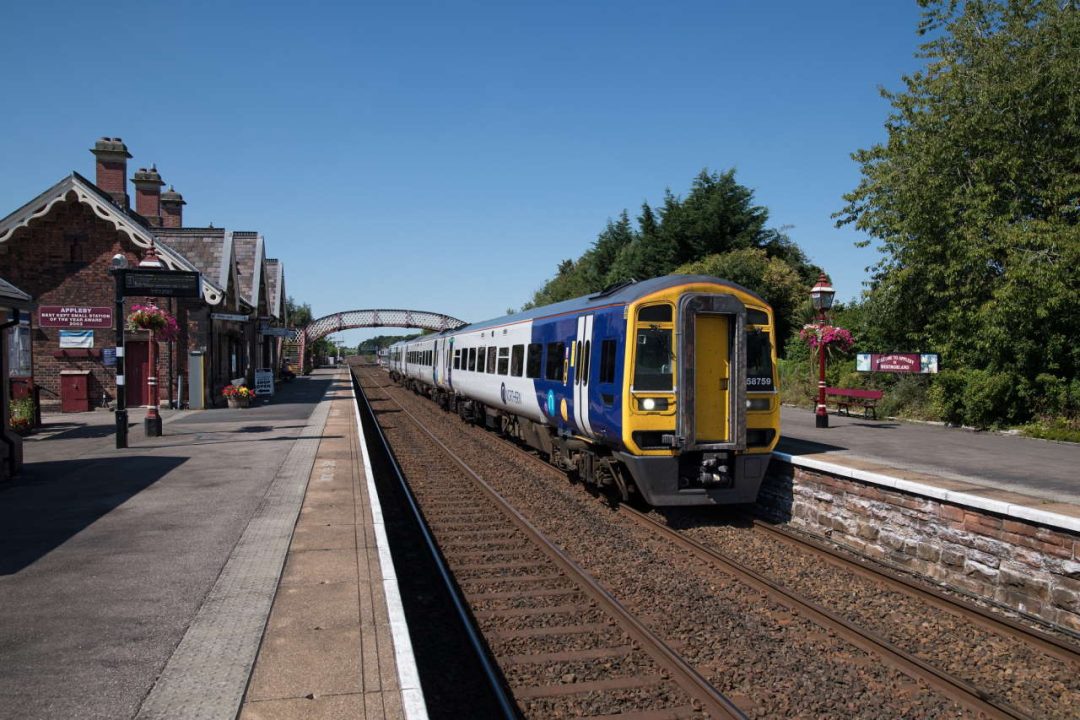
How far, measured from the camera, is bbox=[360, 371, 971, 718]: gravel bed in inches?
196

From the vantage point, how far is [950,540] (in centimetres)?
A: 751

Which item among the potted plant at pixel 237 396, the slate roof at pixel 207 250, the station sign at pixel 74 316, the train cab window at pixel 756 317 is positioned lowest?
the potted plant at pixel 237 396

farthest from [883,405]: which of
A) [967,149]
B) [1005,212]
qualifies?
[967,149]

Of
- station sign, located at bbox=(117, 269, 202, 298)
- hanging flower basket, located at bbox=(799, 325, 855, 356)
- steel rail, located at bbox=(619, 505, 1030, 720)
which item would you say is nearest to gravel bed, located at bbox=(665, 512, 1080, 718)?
steel rail, located at bbox=(619, 505, 1030, 720)

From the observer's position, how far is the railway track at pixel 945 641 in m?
5.01

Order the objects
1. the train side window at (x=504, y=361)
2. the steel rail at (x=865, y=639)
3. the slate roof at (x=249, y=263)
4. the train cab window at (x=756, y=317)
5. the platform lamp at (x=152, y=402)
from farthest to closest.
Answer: the slate roof at (x=249, y=263)
the platform lamp at (x=152, y=402)
the train side window at (x=504, y=361)
the train cab window at (x=756, y=317)
the steel rail at (x=865, y=639)

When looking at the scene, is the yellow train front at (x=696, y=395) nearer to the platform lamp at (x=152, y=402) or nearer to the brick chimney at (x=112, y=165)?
the platform lamp at (x=152, y=402)

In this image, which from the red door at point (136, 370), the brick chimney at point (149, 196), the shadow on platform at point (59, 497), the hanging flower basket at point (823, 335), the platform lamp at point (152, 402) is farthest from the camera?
the brick chimney at point (149, 196)

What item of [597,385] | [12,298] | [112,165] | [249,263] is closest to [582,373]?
[597,385]

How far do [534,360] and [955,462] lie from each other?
23.3ft

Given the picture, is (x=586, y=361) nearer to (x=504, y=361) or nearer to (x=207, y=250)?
(x=504, y=361)

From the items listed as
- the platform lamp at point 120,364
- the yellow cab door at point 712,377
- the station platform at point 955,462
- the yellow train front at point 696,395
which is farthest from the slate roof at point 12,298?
the station platform at point 955,462

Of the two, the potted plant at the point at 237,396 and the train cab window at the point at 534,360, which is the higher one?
the train cab window at the point at 534,360

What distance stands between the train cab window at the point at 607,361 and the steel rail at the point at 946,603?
2965 mm
